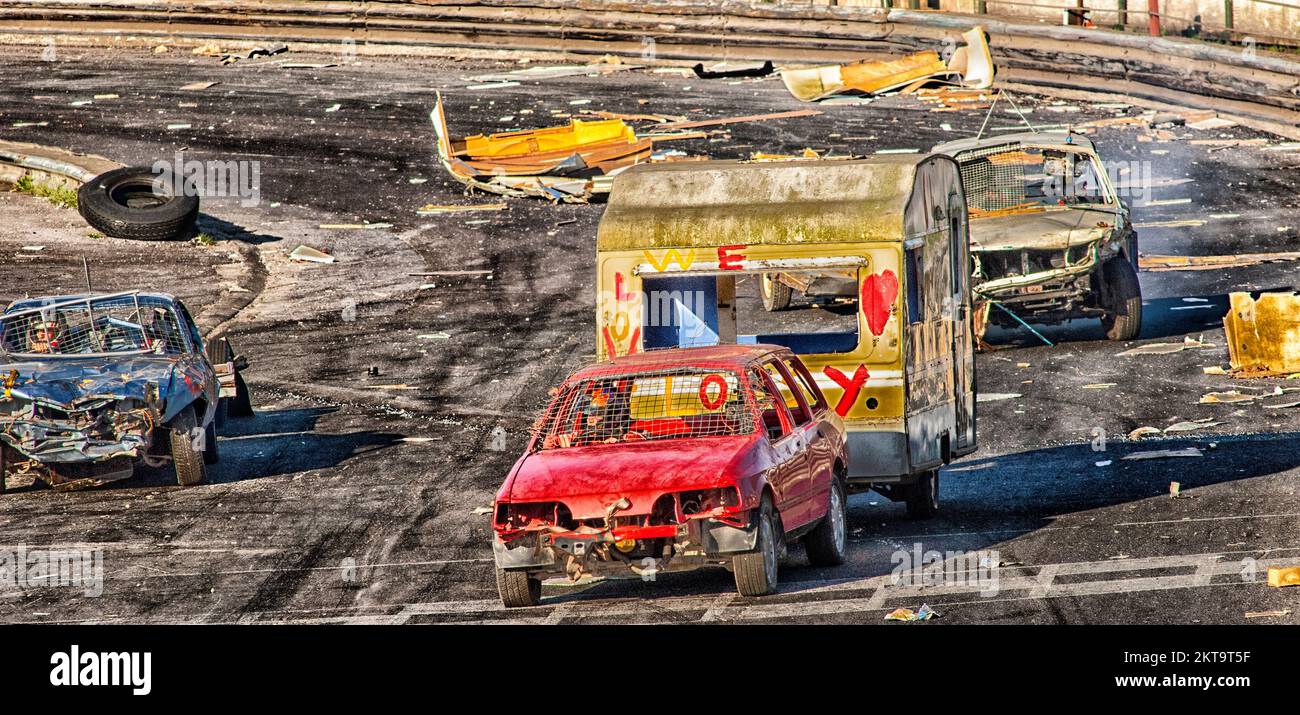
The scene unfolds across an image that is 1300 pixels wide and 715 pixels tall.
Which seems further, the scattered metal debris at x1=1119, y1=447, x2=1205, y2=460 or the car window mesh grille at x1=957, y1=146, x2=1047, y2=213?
the car window mesh grille at x1=957, y1=146, x2=1047, y2=213

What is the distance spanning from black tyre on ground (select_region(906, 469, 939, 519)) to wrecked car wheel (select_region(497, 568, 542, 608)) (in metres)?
3.86

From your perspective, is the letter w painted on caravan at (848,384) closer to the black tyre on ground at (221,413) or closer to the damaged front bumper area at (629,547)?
the damaged front bumper area at (629,547)

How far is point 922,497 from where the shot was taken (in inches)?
548

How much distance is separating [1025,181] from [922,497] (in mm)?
9270

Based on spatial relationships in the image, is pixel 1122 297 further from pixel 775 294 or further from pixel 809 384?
pixel 809 384

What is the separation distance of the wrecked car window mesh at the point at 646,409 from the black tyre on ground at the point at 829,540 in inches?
34.3

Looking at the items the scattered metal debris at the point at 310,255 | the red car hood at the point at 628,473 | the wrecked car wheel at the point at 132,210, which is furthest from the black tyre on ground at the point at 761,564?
the wrecked car wheel at the point at 132,210

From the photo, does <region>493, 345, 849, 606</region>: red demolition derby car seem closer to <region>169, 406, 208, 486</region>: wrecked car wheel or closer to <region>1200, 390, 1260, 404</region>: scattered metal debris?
<region>169, 406, 208, 486</region>: wrecked car wheel

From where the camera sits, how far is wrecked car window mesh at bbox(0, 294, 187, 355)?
55.6 feet

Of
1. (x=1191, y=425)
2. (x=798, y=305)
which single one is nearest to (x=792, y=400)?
(x=1191, y=425)

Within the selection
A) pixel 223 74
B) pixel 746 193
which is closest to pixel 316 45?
pixel 223 74

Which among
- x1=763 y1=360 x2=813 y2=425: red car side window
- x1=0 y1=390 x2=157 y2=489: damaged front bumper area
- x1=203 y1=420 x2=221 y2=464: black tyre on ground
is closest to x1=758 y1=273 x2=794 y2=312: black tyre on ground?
x1=203 y1=420 x2=221 y2=464: black tyre on ground
